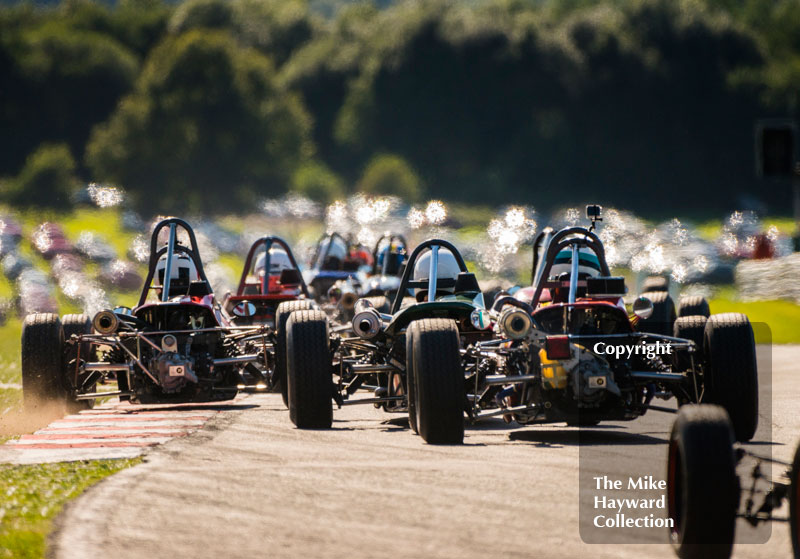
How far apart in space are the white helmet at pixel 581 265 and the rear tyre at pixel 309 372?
11.2ft

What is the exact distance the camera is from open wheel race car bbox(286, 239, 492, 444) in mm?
11391

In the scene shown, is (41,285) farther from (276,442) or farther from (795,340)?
(276,442)

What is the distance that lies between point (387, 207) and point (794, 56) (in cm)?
2913

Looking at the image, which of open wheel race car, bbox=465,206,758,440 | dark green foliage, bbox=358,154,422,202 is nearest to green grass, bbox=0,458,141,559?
open wheel race car, bbox=465,206,758,440

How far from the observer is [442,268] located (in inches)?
595

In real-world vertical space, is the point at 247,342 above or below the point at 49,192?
below

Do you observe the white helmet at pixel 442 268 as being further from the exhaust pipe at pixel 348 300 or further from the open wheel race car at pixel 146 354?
the exhaust pipe at pixel 348 300

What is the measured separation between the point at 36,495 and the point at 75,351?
6.43m

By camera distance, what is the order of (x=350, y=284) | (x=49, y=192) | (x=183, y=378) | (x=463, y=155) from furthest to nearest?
1. (x=463, y=155)
2. (x=49, y=192)
3. (x=350, y=284)
4. (x=183, y=378)

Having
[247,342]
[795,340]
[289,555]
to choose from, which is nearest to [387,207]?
[795,340]

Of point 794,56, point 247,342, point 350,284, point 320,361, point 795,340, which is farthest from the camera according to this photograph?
point 794,56

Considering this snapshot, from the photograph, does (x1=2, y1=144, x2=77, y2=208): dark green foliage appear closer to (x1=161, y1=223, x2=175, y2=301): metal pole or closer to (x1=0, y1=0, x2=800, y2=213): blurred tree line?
(x1=0, y1=0, x2=800, y2=213): blurred tree line

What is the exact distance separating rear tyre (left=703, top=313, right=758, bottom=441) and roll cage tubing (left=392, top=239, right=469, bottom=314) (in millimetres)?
3289

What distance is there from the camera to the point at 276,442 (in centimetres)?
1189
